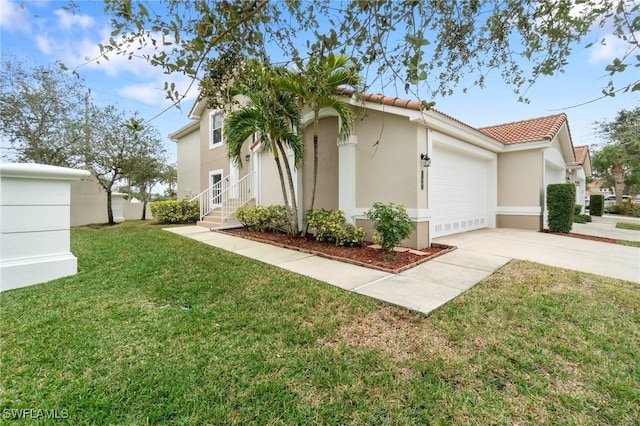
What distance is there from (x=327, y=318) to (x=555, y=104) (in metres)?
3.85

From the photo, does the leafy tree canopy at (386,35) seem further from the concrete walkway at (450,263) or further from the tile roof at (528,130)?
the tile roof at (528,130)

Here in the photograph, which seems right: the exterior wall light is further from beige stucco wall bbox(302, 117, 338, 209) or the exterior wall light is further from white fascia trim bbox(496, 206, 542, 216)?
white fascia trim bbox(496, 206, 542, 216)

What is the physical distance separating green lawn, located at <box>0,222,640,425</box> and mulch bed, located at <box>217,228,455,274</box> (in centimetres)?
154

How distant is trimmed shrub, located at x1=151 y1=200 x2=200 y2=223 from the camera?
43.8 feet

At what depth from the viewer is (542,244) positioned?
7855mm

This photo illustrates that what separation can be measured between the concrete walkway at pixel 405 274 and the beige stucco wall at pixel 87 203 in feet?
39.0

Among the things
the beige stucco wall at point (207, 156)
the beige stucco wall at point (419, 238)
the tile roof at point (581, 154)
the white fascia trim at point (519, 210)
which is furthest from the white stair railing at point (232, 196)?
the tile roof at point (581, 154)

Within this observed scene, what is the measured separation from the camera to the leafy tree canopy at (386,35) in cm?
231

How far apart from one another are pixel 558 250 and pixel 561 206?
4.03m

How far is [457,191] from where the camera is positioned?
938 centimetres

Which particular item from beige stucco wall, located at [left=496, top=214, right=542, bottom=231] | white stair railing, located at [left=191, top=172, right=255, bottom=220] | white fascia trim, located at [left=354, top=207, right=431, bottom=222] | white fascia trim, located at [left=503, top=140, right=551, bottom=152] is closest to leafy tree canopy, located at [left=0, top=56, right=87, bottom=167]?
white stair railing, located at [left=191, top=172, right=255, bottom=220]

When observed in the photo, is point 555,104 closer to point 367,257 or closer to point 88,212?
point 367,257

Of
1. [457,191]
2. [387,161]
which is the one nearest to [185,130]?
[387,161]

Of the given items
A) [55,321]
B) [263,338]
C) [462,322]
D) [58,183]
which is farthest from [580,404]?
[58,183]
